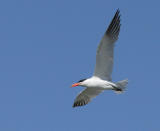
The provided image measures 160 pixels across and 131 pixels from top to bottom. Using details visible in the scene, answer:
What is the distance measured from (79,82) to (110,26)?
8.80 feet

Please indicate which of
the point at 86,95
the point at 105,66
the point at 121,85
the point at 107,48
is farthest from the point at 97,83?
the point at 86,95

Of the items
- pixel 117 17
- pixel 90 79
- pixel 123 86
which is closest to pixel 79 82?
pixel 90 79

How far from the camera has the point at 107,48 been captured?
18000 millimetres

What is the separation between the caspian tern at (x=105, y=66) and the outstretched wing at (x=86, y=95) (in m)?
0.09

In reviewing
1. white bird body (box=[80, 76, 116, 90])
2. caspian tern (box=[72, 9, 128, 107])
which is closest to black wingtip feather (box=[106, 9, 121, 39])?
caspian tern (box=[72, 9, 128, 107])

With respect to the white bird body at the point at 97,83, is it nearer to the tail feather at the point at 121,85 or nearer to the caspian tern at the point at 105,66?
the caspian tern at the point at 105,66

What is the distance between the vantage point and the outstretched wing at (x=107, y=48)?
17.9 m

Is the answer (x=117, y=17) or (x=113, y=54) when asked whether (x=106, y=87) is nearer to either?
(x=113, y=54)

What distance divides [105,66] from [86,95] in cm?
234

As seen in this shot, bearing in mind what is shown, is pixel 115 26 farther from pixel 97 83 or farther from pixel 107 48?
pixel 97 83

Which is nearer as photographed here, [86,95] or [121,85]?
[121,85]

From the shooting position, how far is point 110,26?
18234 millimetres

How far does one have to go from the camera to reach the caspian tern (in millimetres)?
18000

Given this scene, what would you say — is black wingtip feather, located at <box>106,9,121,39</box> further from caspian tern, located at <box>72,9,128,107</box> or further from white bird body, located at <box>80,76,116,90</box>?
white bird body, located at <box>80,76,116,90</box>
